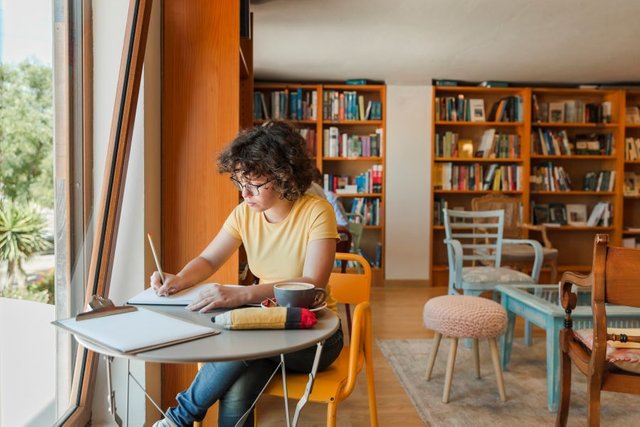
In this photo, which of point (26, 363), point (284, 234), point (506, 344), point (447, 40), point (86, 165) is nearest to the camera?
point (26, 363)

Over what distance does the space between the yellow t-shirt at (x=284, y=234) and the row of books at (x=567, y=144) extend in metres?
4.86

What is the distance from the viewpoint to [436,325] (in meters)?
2.52

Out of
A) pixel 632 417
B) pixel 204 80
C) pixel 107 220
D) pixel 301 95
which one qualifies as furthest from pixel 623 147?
pixel 107 220

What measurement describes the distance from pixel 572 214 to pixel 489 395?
4028 mm

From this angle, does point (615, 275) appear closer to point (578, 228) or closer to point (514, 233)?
point (514, 233)

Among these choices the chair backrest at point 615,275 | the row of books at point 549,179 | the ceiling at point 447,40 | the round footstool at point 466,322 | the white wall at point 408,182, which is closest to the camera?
the chair backrest at point 615,275

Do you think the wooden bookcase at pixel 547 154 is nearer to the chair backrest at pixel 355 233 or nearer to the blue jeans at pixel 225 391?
the chair backrest at pixel 355 233

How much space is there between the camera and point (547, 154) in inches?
225

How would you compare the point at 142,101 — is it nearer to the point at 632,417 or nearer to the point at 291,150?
the point at 291,150

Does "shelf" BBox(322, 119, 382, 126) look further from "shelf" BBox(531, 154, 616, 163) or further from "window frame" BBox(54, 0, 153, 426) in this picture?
"window frame" BBox(54, 0, 153, 426)

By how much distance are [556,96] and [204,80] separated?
508cm

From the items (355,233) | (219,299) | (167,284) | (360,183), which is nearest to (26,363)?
(167,284)

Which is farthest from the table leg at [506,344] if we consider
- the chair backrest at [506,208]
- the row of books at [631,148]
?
the row of books at [631,148]

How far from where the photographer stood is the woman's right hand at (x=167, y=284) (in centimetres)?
133
